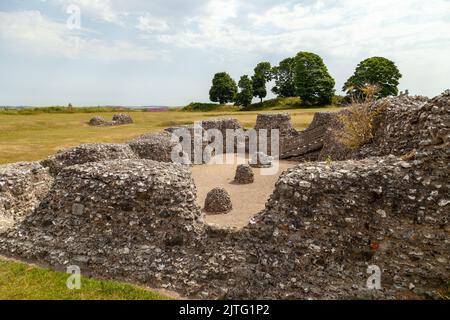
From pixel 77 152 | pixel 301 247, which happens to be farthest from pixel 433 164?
pixel 77 152

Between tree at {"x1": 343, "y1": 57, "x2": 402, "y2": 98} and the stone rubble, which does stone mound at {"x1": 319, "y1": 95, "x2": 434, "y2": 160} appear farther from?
tree at {"x1": 343, "y1": 57, "x2": 402, "y2": 98}

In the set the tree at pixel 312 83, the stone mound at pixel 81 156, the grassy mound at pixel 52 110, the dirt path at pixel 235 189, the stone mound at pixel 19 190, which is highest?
the tree at pixel 312 83

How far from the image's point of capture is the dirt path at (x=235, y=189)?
15.9 meters

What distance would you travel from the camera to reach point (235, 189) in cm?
2048

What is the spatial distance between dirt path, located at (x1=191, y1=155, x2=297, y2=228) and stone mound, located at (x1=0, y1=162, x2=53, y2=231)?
668 cm

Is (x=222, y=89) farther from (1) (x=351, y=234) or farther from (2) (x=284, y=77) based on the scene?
(1) (x=351, y=234)

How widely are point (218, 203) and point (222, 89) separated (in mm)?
77010

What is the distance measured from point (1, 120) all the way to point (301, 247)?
171 ft

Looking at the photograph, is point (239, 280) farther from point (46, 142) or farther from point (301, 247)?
point (46, 142)

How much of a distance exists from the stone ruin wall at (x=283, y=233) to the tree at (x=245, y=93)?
7739 cm

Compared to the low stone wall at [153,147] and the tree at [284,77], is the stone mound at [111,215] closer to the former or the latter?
the low stone wall at [153,147]


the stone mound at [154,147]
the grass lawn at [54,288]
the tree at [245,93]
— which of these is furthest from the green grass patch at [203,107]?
the grass lawn at [54,288]

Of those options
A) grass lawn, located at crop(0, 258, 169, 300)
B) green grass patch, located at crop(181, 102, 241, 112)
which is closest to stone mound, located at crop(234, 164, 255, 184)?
grass lawn, located at crop(0, 258, 169, 300)

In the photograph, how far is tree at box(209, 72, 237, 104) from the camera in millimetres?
91188
